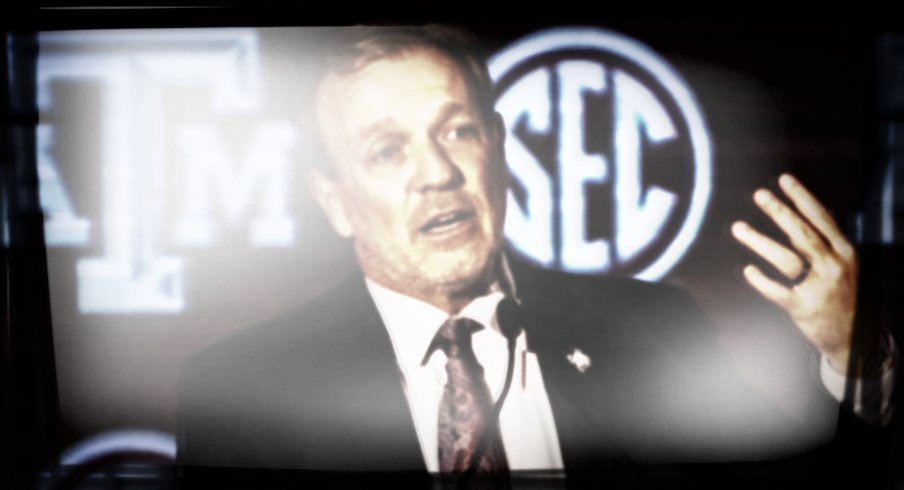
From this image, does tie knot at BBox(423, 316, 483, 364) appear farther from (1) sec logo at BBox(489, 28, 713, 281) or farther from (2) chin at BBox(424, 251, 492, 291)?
(1) sec logo at BBox(489, 28, 713, 281)

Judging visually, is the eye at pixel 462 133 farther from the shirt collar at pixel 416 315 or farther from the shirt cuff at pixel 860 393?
the shirt cuff at pixel 860 393

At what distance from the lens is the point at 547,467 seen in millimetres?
2066

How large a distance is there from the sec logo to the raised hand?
0.18 meters

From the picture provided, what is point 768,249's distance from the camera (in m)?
2.08

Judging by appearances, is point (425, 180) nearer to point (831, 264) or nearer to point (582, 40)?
point (582, 40)

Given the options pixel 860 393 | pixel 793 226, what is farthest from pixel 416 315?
pixel 860 393

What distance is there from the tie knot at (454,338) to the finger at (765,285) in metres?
0.71

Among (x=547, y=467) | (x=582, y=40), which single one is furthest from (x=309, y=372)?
(x=582, y=40)

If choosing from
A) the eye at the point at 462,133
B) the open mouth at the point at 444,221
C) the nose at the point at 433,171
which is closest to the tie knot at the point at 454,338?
the open mouth at the point at 444,221

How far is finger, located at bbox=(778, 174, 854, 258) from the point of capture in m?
2.08

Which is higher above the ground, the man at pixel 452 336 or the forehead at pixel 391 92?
the forehead at pixel 391 92

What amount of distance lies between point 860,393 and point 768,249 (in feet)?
1.44

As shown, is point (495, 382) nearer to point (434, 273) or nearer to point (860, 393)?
point (434, 273)

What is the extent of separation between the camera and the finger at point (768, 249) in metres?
2.08
